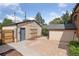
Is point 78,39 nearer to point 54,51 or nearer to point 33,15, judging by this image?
point 54,51

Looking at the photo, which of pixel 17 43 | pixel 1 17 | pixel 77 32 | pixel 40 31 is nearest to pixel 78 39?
pixel 77 32

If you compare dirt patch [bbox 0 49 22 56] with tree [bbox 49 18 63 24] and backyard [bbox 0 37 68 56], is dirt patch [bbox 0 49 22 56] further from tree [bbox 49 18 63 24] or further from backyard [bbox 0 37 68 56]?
tree [bbox 49 18 63 24]

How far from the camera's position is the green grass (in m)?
3.86

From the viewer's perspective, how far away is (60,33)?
401 cm

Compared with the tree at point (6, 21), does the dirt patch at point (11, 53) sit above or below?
below

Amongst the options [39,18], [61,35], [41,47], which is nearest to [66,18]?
[61,35]

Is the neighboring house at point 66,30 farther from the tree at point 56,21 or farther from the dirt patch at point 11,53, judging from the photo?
the dirt patch at point 11,53

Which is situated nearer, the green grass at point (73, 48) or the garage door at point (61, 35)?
the green grass at point (73, 48)

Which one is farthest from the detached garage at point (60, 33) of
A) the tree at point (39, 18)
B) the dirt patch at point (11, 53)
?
the dirt patch at point (11, 53)

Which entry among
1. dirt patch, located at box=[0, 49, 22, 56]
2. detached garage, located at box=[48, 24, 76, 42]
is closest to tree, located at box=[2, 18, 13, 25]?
dirt patch, located at box=[0, 49, 22, 56]

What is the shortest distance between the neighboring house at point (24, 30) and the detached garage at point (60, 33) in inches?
8.2

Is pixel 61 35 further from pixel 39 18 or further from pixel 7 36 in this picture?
pixel 7 36

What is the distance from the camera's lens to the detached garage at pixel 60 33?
3.98 meters

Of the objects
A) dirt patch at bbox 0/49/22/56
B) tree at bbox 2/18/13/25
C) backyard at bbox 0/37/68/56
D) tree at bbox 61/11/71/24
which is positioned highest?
tree at bbox 61/11/71/24
